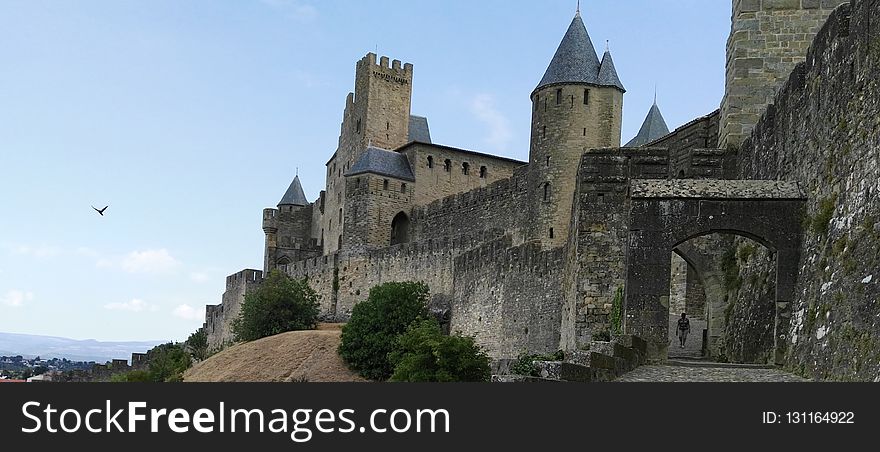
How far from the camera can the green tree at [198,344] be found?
68650mm

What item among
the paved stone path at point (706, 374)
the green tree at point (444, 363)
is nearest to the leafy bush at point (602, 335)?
the paved stone path at point (706, 374)

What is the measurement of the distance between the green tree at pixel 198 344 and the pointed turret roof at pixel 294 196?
399 inches

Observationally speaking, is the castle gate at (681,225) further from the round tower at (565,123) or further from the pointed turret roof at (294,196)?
the pointed turret roof at (294,196)

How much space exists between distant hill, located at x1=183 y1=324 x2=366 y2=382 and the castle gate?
2555 centimetres

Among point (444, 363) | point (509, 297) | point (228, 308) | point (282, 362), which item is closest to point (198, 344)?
point (228, 308)

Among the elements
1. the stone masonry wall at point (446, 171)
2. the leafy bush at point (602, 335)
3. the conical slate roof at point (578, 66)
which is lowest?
the leafy bush at point (602, 335)

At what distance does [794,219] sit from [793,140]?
145 centimetres

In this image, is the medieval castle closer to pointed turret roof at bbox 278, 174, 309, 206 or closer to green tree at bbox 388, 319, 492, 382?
green tree at bbox 388, 319, 492, 382

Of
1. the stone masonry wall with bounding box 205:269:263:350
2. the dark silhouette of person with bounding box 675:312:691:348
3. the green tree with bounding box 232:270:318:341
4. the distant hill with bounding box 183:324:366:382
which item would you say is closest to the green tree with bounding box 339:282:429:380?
the distant hill with bounding box 183:324:366:382

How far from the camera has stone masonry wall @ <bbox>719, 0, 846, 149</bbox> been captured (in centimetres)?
2205

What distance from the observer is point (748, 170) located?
67.5 ft

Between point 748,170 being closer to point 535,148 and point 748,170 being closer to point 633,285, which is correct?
point 633,285

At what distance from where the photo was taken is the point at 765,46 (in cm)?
2217

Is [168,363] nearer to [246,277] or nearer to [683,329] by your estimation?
[246,277]
